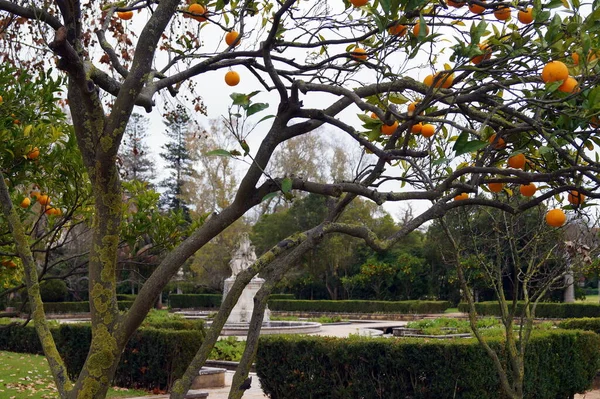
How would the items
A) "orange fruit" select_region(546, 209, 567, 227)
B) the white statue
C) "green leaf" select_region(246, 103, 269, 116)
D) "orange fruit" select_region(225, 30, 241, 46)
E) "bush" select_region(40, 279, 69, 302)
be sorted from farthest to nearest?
"bush" select_region(40, 279, 69, 302), the white statue, "orange fruit" select_region(225, 30, 241, 46), "orange fruit" select_region(546, 209, 567, 227), "green leaf" select_region(246, 103, 269, 116)

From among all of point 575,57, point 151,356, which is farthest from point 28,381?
point 575,57

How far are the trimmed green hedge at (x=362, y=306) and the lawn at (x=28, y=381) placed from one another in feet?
59.9

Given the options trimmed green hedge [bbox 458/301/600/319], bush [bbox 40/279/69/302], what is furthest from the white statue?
bush [bbox 40/279/69/302]

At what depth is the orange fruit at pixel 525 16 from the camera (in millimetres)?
2830

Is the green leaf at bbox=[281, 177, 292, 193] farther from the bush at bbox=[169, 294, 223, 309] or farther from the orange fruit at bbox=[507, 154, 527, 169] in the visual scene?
the bush at bbox=[169, 294, 223, 309]

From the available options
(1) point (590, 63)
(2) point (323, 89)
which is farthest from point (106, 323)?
(1) point (590, 63)

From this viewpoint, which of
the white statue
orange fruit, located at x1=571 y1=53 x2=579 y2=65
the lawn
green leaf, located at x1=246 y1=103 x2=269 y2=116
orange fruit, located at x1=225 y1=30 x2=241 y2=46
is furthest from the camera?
the white statue

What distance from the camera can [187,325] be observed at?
11.1 metres

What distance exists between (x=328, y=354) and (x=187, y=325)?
3806 millimetres

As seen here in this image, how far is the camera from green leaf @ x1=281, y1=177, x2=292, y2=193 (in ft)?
7.27

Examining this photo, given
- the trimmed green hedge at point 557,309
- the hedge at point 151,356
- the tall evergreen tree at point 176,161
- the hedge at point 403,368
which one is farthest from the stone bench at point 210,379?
the tall evergreen tree at point 176,161

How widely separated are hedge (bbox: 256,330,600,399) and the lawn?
239 cm

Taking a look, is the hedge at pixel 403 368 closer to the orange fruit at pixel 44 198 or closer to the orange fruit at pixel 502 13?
the orange fruit at pixel 44 198

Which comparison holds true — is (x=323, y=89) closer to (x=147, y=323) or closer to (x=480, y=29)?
(x=480, y=29)
